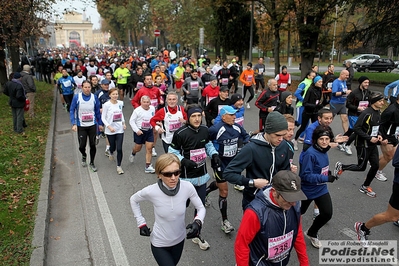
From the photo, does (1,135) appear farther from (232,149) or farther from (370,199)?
(370,199)

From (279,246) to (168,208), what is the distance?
1055 millimetres

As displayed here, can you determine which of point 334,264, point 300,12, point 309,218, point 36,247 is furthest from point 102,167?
point 300,12

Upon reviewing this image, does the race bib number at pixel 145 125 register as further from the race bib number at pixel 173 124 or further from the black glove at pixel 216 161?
the black glove at pixel 216 161

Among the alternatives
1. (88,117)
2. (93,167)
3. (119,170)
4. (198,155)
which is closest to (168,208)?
(198,155)

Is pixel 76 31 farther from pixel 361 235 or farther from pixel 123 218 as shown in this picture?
pixel 361 235

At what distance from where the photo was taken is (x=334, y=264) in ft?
14.2

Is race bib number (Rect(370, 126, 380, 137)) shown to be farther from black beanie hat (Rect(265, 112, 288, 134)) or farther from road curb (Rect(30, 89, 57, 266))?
road curb (Rect(30, 89, 57, 266))

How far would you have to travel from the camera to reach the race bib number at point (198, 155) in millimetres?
4527

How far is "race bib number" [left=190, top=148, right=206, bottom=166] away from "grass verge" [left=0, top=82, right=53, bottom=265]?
8.00 ft

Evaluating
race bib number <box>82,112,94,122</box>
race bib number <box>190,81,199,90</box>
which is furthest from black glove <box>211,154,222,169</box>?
race bib number <box>190,81,199,90</box>

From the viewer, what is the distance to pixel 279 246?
9.02ft

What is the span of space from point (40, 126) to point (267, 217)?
1081 centimetres

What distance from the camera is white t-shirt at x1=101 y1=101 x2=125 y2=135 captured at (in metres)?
7.27

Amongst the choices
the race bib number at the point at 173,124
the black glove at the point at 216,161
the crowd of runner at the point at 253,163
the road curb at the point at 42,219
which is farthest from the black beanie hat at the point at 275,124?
Result: the road curb at the point at 42,219
